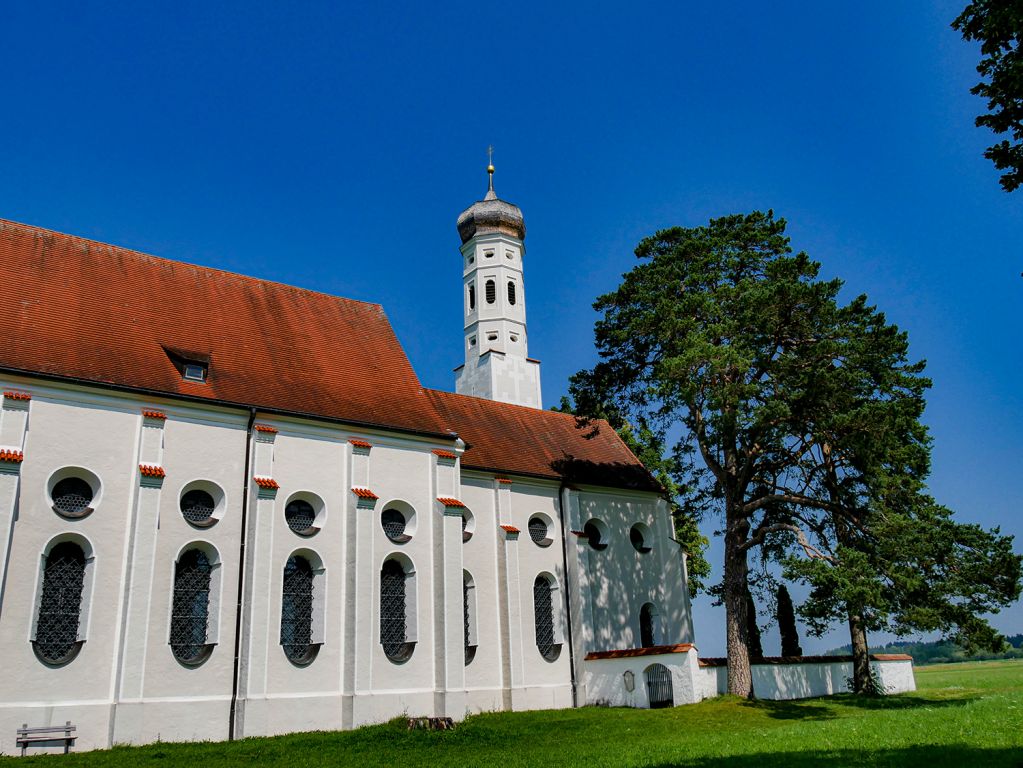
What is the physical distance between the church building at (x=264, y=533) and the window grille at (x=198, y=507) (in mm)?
49

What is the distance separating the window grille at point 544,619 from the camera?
26.3m

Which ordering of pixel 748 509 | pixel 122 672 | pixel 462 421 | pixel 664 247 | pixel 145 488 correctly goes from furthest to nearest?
pixel 462 421
pixel 664 247
pixel 748 509
pixel 145 488
pixel 122 672

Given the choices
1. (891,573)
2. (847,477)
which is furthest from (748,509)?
(891,573)

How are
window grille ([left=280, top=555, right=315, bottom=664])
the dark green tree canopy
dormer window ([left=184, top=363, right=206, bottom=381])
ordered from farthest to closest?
1. dormer window ([left=184, top=363, right=206, bottom=381])
2. window grille ([left=280, top=555, right=315, bottom=664])
3. the dark green tree canopy

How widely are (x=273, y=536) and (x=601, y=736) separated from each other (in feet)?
29.9

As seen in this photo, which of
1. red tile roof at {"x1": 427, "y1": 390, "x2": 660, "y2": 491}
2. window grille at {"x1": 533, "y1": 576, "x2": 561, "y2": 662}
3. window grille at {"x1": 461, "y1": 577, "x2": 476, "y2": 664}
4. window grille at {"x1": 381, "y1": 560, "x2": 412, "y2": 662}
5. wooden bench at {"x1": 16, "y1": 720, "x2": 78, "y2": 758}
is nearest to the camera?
wooden bench at {"x1": 16, "y1": 720, "x2": 78, "y2": 758}

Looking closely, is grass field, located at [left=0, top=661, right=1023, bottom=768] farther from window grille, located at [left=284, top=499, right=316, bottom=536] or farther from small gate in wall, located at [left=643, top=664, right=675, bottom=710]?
window grille, located at [left=284, top=499, right=316, bottom=536]

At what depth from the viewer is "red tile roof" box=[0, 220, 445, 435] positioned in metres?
19.9

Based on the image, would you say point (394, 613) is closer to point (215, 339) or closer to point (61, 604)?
point (61, 604)

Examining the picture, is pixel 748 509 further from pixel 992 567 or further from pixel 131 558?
pixel 131 558

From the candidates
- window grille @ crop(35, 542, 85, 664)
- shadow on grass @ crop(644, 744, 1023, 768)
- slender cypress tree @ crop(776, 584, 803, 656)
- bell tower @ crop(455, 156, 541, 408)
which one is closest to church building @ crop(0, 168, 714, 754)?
window grille @ crop(35, 542, 85, 664)

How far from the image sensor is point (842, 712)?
22.8 m

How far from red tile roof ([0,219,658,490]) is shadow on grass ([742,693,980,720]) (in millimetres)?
9412

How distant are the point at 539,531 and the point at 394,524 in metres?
6.34
